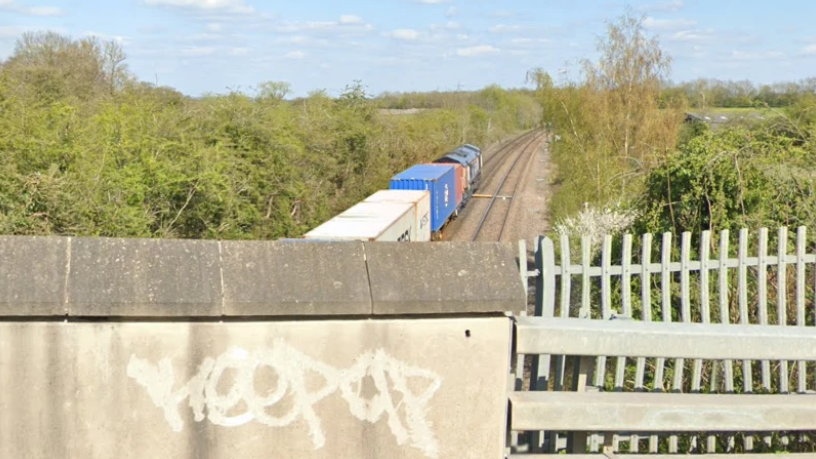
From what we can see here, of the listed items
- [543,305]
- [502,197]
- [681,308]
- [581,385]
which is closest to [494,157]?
[502,197]

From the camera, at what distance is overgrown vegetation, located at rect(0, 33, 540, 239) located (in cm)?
1881

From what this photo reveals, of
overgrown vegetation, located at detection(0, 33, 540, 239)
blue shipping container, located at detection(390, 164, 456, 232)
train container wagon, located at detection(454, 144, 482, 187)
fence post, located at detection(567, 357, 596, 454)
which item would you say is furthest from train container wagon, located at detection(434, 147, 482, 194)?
fence post, located at detection(567, 357, 596, 454)

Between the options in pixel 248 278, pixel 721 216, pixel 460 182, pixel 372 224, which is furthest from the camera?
pixel 460 182

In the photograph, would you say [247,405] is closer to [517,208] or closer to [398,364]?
[398,364]

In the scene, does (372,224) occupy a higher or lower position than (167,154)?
lower

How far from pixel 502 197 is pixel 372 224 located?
26.7 meters

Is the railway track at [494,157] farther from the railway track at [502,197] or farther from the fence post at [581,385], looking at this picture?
the fence post at [581,385]

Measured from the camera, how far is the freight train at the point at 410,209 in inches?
805

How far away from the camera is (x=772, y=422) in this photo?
4027 millimetres

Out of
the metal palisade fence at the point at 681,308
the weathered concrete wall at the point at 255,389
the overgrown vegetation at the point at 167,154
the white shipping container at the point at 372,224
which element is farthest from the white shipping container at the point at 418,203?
the weathered concrete wall at the point at 255,389

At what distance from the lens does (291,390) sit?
3.62 meters

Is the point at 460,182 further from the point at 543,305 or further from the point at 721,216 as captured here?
the point at 543,305

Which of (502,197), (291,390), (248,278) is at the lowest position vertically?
(502,197)

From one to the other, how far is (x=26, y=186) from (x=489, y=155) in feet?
231
